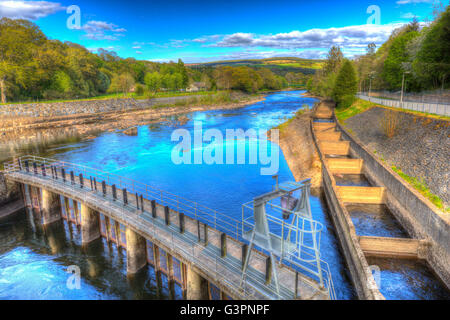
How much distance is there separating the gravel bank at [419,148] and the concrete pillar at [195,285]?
530 inches

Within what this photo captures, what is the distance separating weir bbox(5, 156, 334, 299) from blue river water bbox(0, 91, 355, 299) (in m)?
1.33

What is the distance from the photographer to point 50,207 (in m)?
20.6

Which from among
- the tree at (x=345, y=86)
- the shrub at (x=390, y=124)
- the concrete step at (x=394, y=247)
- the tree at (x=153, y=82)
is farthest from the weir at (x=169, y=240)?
the tree at (x=153, y=82)

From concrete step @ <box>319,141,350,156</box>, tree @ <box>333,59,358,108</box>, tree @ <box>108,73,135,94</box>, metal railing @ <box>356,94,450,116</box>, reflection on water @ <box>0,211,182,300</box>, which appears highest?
tree @ <box>108,73,135,94</box>

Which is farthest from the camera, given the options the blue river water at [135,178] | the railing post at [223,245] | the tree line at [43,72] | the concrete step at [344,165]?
the tree line at [43,72]

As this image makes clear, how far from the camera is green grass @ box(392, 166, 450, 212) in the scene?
15534mm

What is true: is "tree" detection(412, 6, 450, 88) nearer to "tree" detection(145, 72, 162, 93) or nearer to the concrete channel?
the concrete channel

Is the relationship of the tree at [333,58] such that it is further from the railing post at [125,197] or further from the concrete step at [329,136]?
the railing post at [125,197]

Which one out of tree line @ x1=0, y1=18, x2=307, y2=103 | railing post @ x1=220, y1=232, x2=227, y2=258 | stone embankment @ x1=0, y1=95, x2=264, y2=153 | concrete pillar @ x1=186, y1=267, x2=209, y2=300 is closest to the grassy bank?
railing post @ x1=220, y1=232, x2=227, y2=258

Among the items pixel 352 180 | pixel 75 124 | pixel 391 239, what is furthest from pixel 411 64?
pixel 75 124

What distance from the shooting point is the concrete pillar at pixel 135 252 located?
14.5 metres

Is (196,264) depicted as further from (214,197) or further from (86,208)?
(214,197)
